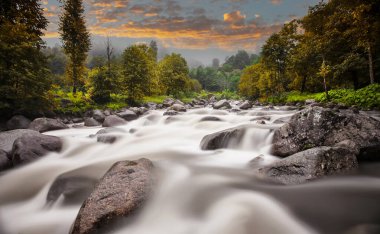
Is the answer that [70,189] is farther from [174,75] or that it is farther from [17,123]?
[174,75]

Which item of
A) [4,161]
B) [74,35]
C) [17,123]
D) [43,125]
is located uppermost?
[74,35]

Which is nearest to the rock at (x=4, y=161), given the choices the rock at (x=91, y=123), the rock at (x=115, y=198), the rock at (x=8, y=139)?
the rock at (x=8, y=139)

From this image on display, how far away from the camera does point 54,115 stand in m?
21.3

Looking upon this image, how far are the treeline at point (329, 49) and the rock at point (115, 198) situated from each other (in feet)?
47.4

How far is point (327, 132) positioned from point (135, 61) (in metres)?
30.6

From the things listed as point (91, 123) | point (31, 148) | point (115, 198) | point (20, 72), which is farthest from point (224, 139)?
point (20, 72)

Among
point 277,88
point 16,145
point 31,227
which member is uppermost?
point 277,88

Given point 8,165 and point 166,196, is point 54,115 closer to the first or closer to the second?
point 8,165

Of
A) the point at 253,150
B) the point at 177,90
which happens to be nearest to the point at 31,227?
the point at 253,150

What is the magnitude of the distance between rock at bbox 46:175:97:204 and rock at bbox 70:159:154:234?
48.8 inches

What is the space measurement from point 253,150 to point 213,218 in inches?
209

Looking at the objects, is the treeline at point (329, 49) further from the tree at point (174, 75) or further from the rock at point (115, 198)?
the tree at point (174, 75)

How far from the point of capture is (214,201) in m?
5.71

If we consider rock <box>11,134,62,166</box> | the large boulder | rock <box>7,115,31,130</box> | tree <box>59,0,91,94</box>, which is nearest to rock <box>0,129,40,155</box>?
rock <box>11,134,62,166</box>
